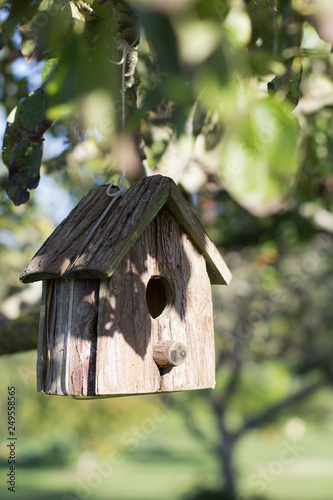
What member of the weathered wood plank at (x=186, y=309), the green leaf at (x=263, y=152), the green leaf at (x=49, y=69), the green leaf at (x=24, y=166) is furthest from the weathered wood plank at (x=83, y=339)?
the green leaf at (x=263, y=152)

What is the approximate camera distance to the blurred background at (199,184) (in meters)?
0.80

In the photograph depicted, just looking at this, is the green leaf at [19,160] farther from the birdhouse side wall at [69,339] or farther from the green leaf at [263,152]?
the green leaf at [263,152]

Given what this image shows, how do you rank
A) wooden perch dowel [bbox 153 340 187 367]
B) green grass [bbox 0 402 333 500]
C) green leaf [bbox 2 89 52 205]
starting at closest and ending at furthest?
wooden perch dowel [bbox 153 340 187 367] → green leaf [bbox 2 89 52 205] → green grass [bbox 0 402 333 500]

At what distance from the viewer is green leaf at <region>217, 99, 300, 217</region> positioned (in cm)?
77

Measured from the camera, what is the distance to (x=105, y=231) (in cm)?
210

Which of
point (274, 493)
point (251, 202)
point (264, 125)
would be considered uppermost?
point (264, 125)

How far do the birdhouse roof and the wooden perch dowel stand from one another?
1.22 ft

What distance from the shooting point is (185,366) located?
2.20 meters

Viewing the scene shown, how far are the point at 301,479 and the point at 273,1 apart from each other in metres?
18.3

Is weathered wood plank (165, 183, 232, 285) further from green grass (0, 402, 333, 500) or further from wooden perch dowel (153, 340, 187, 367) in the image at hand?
green grass (0, 402, 333, 500)

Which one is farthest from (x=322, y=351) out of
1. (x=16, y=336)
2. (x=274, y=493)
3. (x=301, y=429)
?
(x=16, y=336)

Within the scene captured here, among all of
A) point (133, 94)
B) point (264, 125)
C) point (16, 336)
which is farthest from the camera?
point (16, 336)

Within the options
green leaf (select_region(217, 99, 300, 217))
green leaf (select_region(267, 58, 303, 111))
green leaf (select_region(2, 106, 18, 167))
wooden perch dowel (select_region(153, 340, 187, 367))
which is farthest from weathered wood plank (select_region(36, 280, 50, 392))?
green leaf (select_region(217, 99, 300, 217))

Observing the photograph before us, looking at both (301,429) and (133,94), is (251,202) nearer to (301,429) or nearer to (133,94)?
(133,94)
